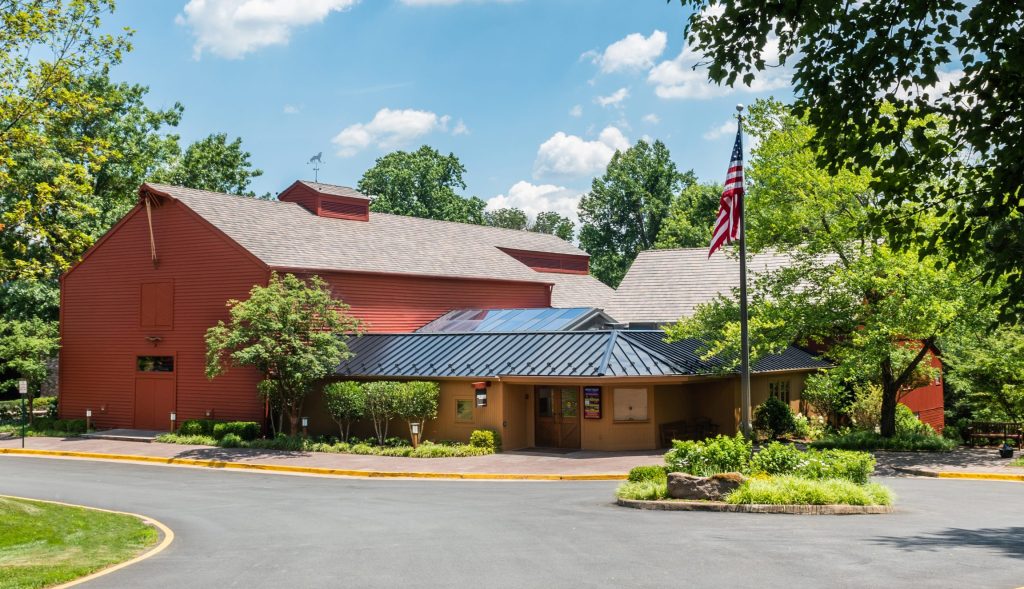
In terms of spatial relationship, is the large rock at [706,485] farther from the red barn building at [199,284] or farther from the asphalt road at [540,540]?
the red barn building at [199,284]

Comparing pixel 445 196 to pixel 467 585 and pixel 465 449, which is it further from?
pixel 467 585

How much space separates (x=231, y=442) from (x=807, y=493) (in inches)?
845

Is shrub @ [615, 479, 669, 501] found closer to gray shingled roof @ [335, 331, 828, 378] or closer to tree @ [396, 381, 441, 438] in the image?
gray shingled roof @ [335, 331, 828, 378]

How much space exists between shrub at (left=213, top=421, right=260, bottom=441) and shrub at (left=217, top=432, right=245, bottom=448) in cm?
31

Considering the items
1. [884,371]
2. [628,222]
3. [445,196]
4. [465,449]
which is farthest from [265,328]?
[628,222]

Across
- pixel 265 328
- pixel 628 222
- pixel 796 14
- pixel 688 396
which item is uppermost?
pixel 628 222

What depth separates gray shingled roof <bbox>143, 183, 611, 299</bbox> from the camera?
36344mm

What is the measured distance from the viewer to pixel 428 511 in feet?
60.3

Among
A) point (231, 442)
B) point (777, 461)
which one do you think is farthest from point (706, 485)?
point (231, 442)

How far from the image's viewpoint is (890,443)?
2911cm

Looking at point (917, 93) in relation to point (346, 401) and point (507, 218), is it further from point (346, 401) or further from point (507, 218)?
point (507, 218)

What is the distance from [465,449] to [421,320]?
38.6 feet

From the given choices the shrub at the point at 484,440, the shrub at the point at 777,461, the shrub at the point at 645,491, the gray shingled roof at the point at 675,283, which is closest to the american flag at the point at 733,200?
the shrub at the point at 777,461

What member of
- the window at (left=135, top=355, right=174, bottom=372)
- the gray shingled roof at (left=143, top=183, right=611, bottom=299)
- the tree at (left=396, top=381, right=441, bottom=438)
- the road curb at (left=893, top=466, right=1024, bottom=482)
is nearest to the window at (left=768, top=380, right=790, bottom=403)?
the road curb at (left=893, top=466, right=1024, bottom=482)
